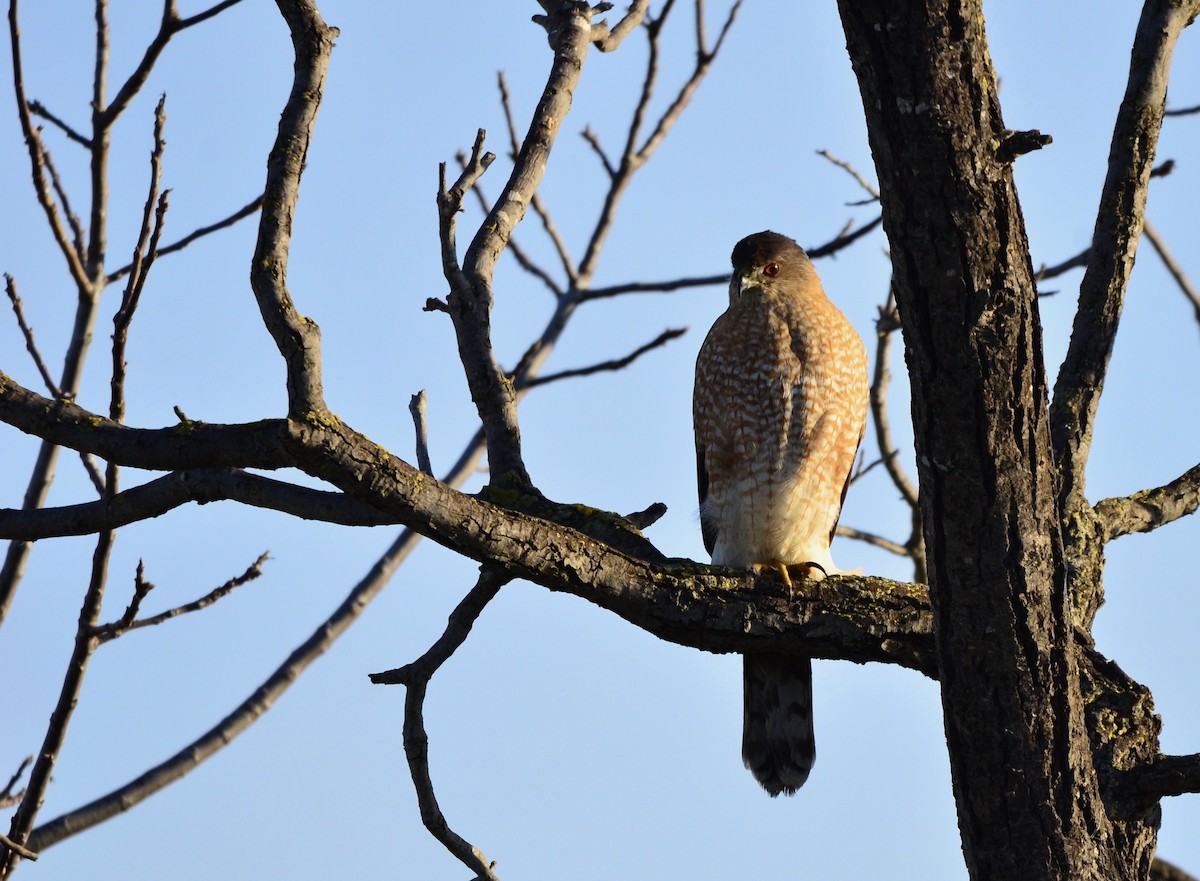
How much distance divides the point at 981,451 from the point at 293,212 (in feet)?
5.26

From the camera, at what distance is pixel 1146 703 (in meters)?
3.62

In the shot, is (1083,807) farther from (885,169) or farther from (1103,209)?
(1103,209)

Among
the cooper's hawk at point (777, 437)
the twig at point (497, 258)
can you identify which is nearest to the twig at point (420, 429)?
the twig at point (497, 258)

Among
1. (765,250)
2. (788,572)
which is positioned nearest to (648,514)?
(788,572)

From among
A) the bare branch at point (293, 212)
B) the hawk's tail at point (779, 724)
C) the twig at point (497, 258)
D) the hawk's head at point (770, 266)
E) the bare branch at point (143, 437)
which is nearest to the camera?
the bare branch at point (143, 437)

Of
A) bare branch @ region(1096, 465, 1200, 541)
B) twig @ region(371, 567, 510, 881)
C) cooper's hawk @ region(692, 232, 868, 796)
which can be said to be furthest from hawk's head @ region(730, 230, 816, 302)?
twig @ region(371, 567, 510, 881)

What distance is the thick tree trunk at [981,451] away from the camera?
2.45 meters

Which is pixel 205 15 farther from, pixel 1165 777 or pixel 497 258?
pixel 1165 777

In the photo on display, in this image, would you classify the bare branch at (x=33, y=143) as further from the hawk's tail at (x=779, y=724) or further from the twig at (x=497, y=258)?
the hawk's tail at (x=779, y=724)

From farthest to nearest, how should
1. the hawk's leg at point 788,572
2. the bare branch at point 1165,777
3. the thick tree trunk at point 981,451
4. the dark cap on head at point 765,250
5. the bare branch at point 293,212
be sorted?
the dark cap on head at point 765,250 < the hawk's leg at point 788,572 < the bare branch at point 1165,777 < the bare branch at point 293,212 < the thick tree trunk at point 981,451

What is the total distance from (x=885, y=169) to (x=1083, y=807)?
160 centimetres

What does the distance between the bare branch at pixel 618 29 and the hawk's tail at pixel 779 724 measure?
2314 millimetres

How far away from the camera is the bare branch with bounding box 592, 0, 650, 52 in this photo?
196 inches

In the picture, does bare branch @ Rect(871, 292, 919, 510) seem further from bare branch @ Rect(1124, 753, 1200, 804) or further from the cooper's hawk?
bare branch @ Rect(1124, 753, 1200, 804)
